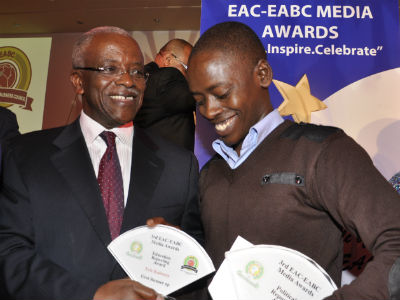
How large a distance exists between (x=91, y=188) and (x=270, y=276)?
0.86m

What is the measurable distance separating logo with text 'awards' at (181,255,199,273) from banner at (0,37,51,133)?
24.5 ft

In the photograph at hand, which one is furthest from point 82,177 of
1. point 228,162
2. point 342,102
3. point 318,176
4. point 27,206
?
point 342,102

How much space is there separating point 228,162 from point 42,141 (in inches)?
34.1

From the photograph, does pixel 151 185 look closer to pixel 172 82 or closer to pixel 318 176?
pixel 318 176

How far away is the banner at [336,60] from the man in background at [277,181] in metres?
0.91

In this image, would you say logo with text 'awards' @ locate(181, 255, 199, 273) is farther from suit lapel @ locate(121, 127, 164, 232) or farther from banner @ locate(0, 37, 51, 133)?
banner @ locate(0, 37, 51, 133)

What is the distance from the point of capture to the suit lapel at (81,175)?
5.70 feet

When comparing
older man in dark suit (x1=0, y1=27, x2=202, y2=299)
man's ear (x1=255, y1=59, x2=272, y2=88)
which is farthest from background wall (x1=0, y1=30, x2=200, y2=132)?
man's ear (x1=255, y1=59, x2=272, y2=88)

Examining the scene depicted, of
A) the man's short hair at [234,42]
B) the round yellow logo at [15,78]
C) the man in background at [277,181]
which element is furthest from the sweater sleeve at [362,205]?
the round yellow logo at [15,78]

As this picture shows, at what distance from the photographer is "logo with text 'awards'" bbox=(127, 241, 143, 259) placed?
1.58 metres

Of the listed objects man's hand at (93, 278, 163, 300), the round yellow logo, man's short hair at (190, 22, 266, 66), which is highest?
the round yellow logo

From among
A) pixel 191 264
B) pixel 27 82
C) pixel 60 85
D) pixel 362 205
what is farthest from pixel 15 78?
pixel 362 205

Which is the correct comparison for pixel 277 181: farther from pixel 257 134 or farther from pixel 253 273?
pixel 253 273

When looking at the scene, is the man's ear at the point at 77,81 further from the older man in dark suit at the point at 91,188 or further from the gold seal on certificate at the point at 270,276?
the gold seal on certificate at the point at 270,276
